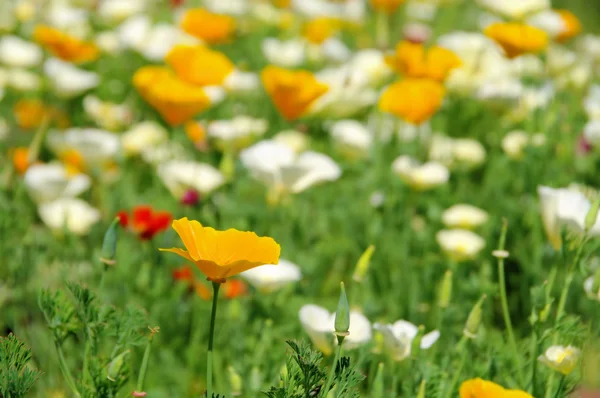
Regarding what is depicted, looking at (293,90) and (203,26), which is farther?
(203,26)

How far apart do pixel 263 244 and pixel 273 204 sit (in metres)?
1.27

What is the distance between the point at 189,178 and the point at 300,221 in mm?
365

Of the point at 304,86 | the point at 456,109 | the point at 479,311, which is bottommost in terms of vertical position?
the point at 456,109

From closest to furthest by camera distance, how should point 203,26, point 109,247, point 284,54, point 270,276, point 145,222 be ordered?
point 109,247
point 270,276
point 145,222
point 203,26
point 284,54

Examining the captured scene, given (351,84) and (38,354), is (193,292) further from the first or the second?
(351,84)

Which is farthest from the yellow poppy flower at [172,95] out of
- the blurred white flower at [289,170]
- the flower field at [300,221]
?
the blurred white flower at [289,170]

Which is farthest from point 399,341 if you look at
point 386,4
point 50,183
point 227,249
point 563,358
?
point 386,4

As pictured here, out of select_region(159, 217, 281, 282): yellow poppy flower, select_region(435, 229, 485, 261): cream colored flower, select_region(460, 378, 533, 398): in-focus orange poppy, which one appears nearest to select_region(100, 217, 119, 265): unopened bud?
select_region(159, 217, 281, 282): yellow poppy flower

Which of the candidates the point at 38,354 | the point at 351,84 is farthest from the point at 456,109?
the point at 38,354

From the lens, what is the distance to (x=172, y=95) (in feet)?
7.34

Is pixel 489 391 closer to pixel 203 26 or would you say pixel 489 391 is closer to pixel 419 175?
pixel 419 175

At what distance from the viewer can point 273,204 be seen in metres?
2.30

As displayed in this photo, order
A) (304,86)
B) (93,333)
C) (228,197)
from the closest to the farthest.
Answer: (93,333)
(304,86)
(228,197)

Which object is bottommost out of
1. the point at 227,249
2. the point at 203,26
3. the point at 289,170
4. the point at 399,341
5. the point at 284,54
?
the point at 284,54
